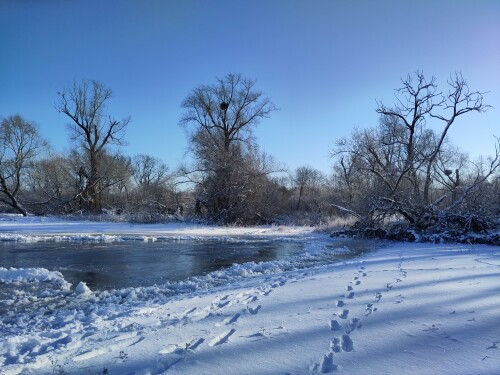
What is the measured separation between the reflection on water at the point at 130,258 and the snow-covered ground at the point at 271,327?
1.34m

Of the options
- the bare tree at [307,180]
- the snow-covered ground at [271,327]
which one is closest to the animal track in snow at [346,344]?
the snow-covered ground at [271,327]

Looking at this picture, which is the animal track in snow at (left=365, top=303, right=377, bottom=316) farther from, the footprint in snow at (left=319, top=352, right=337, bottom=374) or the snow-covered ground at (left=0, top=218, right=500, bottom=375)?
the footprint in snow at (left=319, top=352, right=337, bottom=374)

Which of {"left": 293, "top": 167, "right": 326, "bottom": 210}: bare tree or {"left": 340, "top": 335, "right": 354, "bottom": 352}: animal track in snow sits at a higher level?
{"left": 293, "top": 167, "right": 326, "bottom": 210}: bare tree

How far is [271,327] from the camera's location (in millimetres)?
4676

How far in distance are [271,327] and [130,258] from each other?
8858 millimetres

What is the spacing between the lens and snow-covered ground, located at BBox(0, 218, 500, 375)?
3555 millimetres

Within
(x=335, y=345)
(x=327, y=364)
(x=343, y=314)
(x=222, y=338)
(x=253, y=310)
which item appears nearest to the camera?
(x=327, y=364)

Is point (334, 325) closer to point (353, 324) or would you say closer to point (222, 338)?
point (353, 324)

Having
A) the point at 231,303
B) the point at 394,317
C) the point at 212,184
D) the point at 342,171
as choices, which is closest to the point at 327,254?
the point at 231,303

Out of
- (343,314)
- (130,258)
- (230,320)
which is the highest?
(343,314)

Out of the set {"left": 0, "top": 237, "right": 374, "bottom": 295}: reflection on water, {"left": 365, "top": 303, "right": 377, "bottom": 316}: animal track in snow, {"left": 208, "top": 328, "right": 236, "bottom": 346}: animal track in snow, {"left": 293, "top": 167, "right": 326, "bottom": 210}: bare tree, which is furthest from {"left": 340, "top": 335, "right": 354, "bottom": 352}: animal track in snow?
{"left": 293, "top": 167, "right": 326, "bottom": 210}: bare tree

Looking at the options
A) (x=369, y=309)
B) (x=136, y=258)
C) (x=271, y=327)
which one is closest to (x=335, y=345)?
(x=271, y=327)

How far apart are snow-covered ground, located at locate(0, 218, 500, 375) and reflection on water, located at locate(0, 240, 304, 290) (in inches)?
52.9

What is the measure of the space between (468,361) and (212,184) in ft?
102
